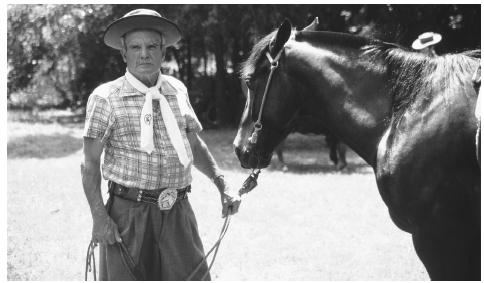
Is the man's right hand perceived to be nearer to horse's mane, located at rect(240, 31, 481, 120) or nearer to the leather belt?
the leather belt

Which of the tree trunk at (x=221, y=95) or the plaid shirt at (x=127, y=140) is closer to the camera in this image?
the plaid shirt at (x=127, y=140)

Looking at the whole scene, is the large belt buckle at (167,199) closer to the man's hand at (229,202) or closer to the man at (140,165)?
the man at (140,165)

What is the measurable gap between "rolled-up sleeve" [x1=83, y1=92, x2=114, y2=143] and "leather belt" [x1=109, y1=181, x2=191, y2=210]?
0.28m

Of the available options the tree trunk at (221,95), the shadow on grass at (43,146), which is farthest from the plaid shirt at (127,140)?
the tree trunk at (221,95)

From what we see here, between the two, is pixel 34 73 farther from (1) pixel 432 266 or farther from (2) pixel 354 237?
(1) pixel 432 266

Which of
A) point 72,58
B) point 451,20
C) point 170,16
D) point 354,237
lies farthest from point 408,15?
point 72,58

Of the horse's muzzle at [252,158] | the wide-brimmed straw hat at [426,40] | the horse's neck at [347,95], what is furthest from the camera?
the wide-brimmed straw hat at [426,40]

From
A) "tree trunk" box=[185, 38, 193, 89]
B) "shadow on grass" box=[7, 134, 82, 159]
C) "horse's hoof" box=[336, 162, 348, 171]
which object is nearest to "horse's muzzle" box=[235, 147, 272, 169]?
"horse's hoof" box=[336, 162, 348, 171]

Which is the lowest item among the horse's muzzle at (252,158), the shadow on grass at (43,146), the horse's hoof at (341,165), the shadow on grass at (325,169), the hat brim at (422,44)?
the shadow on grass at (43,146)

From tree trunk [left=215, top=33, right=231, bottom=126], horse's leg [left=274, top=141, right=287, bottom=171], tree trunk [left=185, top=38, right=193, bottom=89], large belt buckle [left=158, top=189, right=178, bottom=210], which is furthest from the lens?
tree trunk [left=185, top=38, right=193, bottom=89]

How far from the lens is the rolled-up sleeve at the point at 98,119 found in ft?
8.16

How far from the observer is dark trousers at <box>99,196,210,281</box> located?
2.58 metres

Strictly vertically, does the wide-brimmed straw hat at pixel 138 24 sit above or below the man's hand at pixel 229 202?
above

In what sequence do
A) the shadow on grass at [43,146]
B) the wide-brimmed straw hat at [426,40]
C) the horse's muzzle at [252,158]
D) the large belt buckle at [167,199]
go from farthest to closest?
the shadow on grass at [43,146] < the wide-brimmed straw hat at [426,40] < the horse's muzzle at [252,158] < the large belt buckle at [167,199]
